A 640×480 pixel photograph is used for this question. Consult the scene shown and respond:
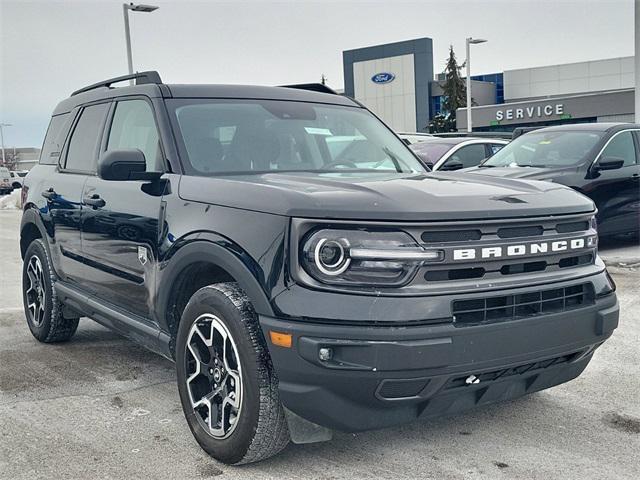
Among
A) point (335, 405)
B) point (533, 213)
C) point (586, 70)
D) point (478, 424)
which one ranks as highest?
point (586, 70)

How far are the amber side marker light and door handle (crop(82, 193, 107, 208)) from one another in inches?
76.8

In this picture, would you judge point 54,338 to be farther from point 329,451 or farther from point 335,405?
point 335,405

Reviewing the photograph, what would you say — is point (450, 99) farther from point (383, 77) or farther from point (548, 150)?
point (548, 150)

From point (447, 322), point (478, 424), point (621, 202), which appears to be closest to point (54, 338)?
point (478, 424)

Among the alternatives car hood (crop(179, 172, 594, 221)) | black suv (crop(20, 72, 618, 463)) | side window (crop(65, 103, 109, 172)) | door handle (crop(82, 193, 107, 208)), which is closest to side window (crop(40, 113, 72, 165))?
side window (crop(65, 103, 109, 172))

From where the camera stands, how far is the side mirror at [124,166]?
3.97 meters

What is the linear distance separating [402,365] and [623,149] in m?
7.61

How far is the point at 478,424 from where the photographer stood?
392cm

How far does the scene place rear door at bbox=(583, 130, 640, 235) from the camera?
9000 millimetres

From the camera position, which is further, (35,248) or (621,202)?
(621,202)

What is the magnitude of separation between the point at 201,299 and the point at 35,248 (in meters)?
2.87

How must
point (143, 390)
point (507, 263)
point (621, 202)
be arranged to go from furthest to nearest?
1. point (621, 202)
2. point (143, 390)
3. point (507, 263)

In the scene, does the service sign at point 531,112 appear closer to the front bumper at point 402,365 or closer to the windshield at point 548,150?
the windshield at point 548,150

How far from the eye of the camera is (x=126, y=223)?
13.9 feet
